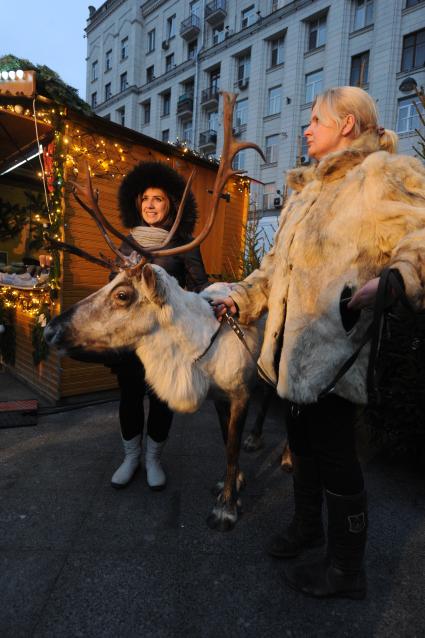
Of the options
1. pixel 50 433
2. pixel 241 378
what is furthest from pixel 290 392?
pixel 50 433

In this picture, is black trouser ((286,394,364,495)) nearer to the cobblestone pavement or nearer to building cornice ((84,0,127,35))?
the cobblestone pavement

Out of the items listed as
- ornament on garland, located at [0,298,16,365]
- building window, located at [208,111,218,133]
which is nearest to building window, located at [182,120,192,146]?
building window, located at [208,111,218,133]

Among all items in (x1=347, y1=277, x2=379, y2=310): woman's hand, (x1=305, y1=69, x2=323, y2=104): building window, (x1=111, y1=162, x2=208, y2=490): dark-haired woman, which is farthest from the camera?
(x1=305, y1=69, x2=323, y2=104): building window

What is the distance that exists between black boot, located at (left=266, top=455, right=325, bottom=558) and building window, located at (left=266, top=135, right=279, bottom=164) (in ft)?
73.5

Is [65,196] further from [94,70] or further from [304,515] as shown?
[94,70]

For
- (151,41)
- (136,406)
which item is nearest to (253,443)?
(136,406)

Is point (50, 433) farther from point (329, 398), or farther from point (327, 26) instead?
point (327, 26)

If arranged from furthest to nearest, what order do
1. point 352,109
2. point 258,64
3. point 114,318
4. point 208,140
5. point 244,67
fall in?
point 208,140 → point 244,67 → point 258,64 → point 114,318 → point 352,109

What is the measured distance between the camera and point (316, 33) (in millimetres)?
21031

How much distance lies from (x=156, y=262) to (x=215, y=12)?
3058cm

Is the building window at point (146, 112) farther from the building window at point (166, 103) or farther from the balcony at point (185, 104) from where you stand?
the balcony at point (185, 104)

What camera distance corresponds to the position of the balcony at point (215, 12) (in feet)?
84.1

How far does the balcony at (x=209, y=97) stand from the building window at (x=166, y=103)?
4.38 m

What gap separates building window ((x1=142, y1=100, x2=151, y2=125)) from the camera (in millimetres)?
31578
